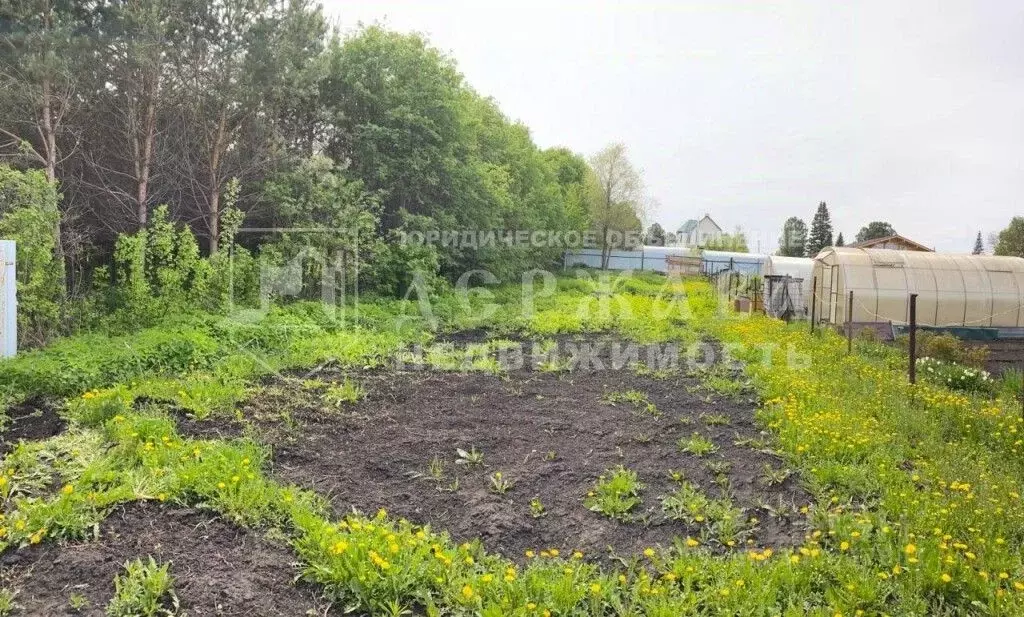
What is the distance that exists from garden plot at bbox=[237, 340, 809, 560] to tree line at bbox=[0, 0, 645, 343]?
17.2 feet

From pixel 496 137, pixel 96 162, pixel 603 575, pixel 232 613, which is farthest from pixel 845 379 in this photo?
pixel 496 137

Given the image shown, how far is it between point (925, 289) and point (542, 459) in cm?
1312

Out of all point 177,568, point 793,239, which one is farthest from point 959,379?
point 793,239

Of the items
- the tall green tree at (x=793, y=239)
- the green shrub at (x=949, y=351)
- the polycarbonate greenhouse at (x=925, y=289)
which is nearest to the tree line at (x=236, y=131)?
the polycarbonate greenhouse at (x=925, y=289)

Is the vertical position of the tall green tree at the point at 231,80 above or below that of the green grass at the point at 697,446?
above

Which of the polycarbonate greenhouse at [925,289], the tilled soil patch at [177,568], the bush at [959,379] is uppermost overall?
the polycarbonate greenhouse at [925,289]

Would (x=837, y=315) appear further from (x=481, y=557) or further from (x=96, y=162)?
(x=96, y=162)

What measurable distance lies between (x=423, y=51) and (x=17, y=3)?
8.60 metres

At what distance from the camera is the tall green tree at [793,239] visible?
53.7 meters

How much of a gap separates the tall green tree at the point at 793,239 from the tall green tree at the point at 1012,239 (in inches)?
742

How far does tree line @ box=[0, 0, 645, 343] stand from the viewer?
29.6 feet

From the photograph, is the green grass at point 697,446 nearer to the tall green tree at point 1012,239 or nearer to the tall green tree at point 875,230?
the tall green tree at point 1012,239

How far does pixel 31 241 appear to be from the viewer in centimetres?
754

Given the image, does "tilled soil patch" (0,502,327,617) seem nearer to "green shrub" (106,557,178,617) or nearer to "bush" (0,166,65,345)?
"green shrub" (106,557,178,617)
